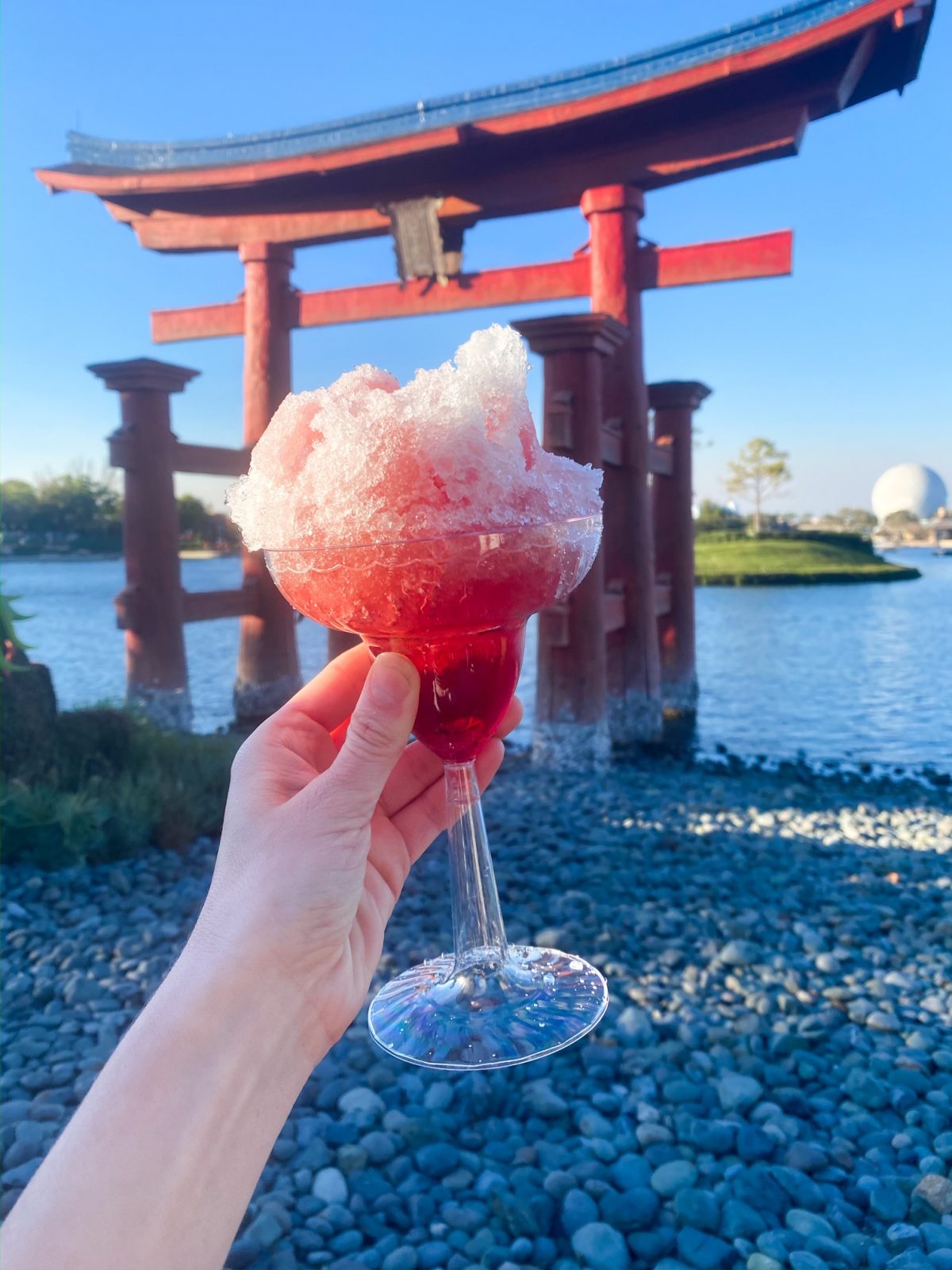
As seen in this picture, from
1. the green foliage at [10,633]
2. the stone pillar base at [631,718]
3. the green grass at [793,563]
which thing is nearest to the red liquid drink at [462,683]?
the green foliage at [10,633]

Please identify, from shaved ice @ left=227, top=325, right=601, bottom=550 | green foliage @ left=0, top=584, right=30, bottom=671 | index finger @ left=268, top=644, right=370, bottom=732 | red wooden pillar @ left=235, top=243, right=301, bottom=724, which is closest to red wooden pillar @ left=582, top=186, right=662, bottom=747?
red wooden pillar @ left=235, top=243, right=301, bottom=724

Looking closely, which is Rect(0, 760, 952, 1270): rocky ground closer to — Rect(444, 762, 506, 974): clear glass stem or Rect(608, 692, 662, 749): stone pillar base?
Rect(444, 762, 506, 974): clear glass stem

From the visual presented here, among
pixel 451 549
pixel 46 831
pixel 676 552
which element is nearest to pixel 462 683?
pixel 451 549

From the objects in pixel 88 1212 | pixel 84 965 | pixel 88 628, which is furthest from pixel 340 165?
pixel 88 628

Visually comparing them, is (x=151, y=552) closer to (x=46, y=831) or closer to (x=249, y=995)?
(x=46, y=831)

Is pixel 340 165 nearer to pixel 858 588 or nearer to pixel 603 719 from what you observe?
pixel 603 719

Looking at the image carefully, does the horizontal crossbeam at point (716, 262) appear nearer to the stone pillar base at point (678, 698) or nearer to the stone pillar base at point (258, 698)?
the stone pillar base at point (678, 698)

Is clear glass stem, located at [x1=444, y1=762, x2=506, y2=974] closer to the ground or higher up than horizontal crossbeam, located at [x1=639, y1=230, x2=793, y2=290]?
closer to the ground
